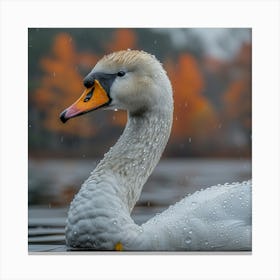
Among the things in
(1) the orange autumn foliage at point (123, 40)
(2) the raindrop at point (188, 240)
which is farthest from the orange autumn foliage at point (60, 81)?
(2) the raindrop at point (188, 240)

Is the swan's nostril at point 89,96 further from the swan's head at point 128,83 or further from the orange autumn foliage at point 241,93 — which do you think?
the orange autumn foliage at point 241,93

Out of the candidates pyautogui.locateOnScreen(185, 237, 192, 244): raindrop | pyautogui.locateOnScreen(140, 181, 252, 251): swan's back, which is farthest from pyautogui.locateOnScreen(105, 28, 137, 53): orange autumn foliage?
pyautogui.locateOnScreen(185, 237, 192, 244): raindrop

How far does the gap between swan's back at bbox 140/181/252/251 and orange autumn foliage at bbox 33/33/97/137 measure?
3.23 ft

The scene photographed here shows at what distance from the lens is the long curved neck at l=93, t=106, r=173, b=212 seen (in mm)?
7715

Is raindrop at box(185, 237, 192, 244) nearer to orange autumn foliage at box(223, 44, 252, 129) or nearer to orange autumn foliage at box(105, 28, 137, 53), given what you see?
orange autumn foliage at box(223, 44, 252, 129)

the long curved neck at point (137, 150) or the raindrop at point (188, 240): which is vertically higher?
the long curved neck at point (137, 150)

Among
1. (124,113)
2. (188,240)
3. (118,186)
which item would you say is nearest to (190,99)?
(124,113)

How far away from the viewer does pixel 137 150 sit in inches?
306

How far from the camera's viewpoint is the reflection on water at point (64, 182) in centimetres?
805
